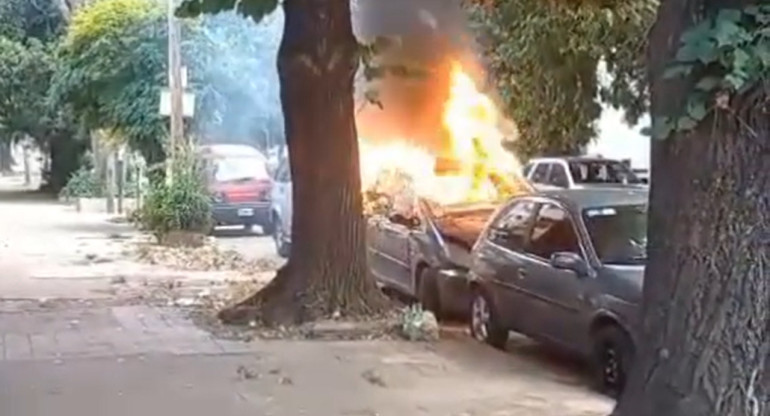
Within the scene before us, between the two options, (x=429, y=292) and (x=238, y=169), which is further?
(x=238, y=169)

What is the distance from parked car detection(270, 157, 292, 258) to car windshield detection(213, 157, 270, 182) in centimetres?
245

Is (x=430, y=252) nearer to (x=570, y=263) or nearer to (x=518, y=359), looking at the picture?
(x=518, y=359)

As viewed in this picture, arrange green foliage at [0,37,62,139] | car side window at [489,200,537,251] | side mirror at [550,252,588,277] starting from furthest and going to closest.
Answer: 1. green foliage at [0,37,62,139]
2. car side window at [489,200,537,251]
3. side mirror at [550,252,588,277]

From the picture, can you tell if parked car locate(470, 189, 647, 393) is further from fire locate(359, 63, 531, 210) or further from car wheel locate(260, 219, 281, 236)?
car wheel locate(260, 219, 281, 236)

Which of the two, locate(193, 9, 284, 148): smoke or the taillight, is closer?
the taillight

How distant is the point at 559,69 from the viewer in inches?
1046

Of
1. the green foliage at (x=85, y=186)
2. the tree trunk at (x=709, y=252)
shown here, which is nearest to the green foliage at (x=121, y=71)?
the green foliage at (x=85, y=186)

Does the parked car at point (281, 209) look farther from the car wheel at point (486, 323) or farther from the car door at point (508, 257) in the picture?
the car door at point (508, 257)

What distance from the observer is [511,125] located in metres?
29.5

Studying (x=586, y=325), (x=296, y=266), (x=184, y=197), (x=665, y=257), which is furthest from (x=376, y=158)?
(x=665, y=257)

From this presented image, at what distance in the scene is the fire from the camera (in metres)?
17.5

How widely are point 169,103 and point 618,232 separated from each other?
15295mm

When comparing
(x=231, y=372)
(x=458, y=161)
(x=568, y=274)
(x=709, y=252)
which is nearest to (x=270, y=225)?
(x=458, y=161)

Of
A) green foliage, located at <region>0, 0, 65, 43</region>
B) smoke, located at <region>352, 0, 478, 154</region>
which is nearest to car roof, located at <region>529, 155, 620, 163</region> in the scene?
smoke, located at <region>352, 0, 478, 154</region>
